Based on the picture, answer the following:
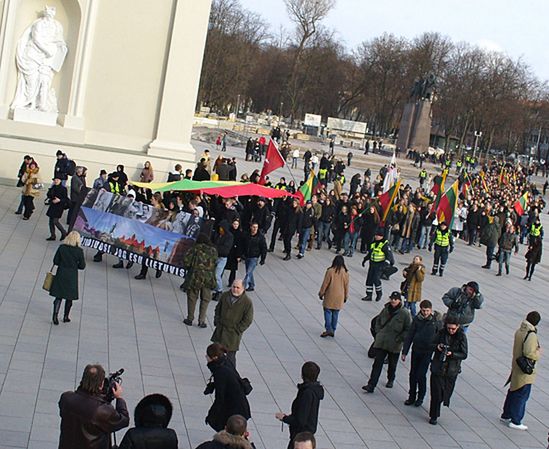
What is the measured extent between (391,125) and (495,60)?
14.2m

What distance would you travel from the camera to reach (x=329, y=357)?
12.6m

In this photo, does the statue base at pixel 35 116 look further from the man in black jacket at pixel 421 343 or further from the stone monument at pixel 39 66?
the man in black jacket at pixel 421 343

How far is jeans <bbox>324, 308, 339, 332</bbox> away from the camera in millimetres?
13469

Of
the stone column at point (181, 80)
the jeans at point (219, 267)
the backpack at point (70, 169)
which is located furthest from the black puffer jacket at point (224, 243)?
the stone column at point (181, 80)

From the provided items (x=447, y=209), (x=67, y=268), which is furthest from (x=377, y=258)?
(x=67, y=268)

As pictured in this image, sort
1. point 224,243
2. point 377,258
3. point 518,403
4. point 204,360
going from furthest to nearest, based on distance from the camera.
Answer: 1. point 377,258
2. point 224,243
3. point 204,360
4. point 518,403

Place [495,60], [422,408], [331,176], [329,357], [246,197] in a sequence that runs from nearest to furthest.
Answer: [422,408] < [329,357] < [246,197] < [331,176] < [495,60]

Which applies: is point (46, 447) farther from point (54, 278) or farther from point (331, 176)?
point (331, 176)

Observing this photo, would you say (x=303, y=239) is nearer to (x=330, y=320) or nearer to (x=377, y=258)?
(x=377, y=258)

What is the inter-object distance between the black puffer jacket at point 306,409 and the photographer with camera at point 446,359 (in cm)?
300

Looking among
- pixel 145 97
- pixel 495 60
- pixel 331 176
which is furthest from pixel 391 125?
pixel 145 97

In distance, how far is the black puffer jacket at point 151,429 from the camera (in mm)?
5637

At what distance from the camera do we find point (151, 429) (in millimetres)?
5711

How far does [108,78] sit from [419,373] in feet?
51.4
